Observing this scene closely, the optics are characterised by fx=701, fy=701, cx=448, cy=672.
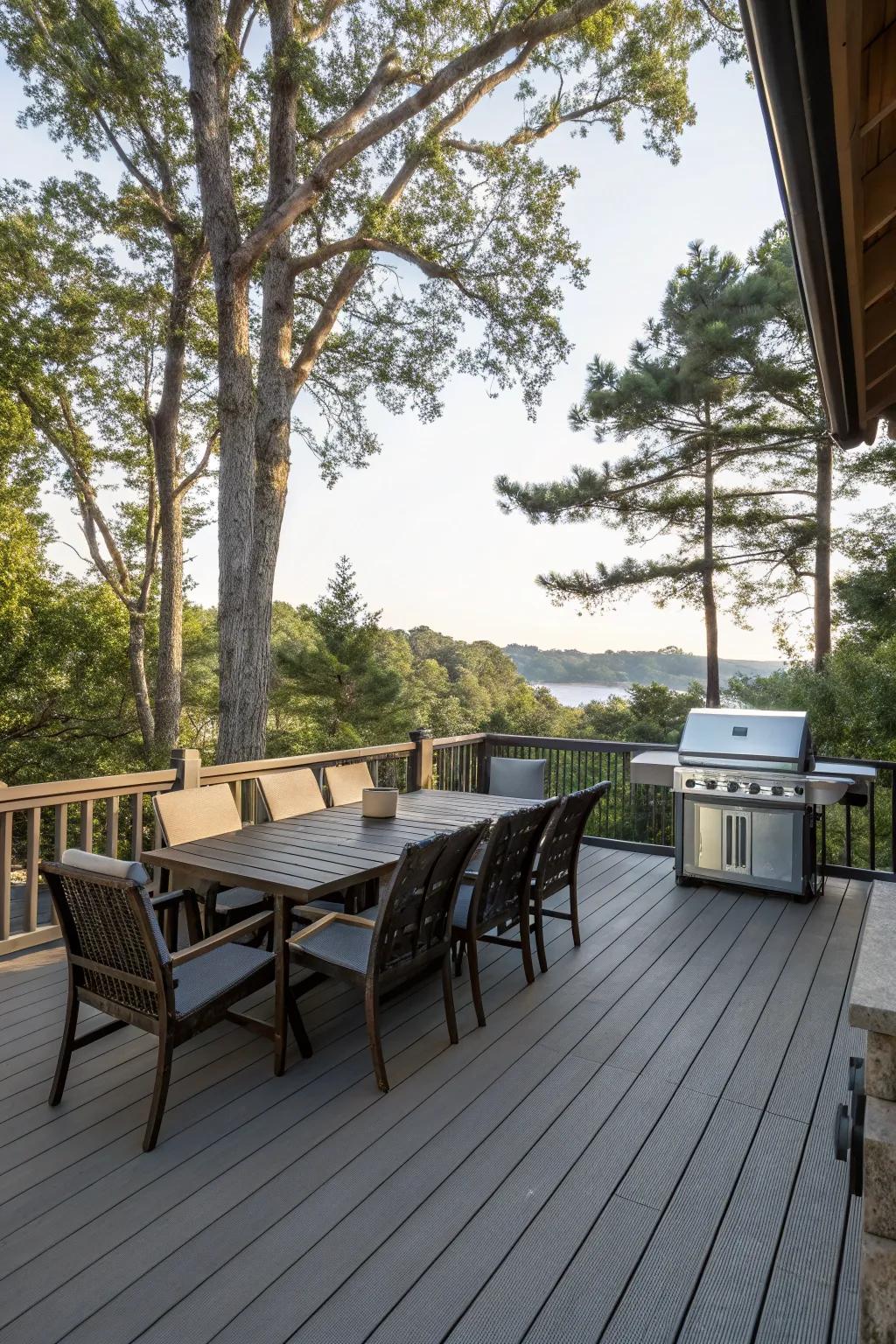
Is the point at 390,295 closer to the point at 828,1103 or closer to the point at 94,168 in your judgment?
the point at 94,168

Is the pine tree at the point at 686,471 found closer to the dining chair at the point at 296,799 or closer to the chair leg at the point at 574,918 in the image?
the dining chair at the point at 296,799

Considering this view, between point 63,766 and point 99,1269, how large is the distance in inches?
504

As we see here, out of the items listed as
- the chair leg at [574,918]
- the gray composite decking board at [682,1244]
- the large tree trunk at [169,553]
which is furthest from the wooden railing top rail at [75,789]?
the large tree trunk at [169,553]

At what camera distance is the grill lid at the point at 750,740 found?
439 cm

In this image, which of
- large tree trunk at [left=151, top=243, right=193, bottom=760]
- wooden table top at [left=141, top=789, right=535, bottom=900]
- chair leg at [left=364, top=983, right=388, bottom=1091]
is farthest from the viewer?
large tree trunk at [left=151, top=243, right=193, bottom=760]

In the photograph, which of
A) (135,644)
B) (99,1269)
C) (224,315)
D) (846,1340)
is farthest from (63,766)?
(846,1340)

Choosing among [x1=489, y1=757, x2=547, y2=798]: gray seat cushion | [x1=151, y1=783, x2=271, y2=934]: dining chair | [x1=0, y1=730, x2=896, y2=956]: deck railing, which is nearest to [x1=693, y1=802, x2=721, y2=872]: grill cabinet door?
[x1=0, y1=730, x2=896, y2=956]: deck railing

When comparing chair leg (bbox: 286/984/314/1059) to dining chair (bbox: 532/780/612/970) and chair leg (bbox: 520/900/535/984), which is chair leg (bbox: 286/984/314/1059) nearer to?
A: chair leg (bbox: 520/900/535/984)

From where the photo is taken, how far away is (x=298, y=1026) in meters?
2.51

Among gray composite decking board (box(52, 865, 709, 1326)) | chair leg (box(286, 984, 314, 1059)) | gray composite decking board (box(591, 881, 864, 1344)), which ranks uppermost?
chair leg (box(286, 984, 314, 1059))

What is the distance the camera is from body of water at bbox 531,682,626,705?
18.7 metres

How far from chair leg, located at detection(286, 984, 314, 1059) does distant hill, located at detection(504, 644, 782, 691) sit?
A: 12.0m

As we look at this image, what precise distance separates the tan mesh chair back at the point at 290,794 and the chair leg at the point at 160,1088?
1718 mm

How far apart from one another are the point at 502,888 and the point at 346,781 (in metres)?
1.59
